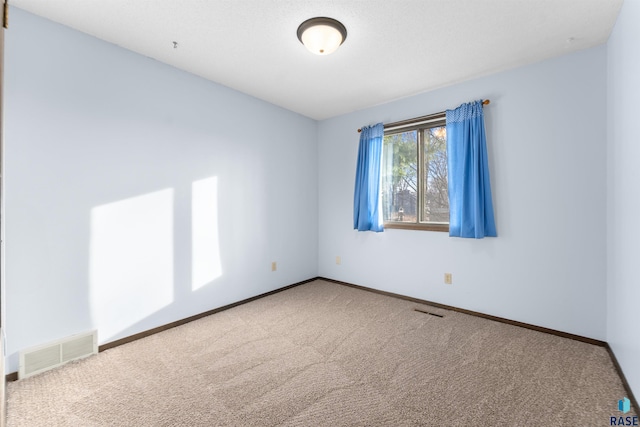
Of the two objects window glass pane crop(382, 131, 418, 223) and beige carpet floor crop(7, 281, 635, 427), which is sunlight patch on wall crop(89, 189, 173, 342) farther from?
window glass pane crop(382, 131, 418, 223)

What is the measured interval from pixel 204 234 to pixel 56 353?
1.43 meters

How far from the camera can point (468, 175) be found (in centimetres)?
304

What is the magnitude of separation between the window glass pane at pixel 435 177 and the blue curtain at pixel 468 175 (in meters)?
0.22

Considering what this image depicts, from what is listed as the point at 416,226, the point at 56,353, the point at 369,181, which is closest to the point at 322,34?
the point at 369,181

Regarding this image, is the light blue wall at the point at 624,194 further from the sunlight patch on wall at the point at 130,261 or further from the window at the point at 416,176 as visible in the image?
the sunlight patch on wall at the point at 130,261

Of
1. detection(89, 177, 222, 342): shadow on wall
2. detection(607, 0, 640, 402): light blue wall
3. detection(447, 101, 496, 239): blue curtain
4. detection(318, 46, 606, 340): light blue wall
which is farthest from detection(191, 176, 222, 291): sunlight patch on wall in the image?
detection(607, 0, 640, 402): light blue wall

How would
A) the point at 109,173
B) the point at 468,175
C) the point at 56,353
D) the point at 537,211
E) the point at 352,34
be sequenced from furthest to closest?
1. the point at 468,175
2. the point at 537,211
3. the point at 109,173
4. the point at 352,34
5. the point at 56,353

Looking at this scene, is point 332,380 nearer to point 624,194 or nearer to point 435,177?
point 624,194

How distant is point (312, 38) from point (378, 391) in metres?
2.50

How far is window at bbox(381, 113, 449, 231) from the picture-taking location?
134 inches

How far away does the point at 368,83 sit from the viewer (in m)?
3.21

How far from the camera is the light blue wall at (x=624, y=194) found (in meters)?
1.71

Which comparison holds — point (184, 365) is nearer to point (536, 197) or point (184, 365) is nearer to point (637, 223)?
point (637, 223)

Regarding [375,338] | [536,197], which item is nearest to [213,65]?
[375,338]
